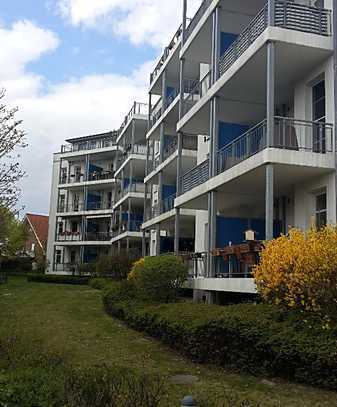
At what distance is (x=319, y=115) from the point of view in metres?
16.4

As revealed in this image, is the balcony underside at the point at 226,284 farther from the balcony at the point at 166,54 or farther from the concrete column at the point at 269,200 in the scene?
the balcony at the point at 166,54

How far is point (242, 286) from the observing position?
1552cm

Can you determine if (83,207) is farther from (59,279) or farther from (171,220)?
(171,220)

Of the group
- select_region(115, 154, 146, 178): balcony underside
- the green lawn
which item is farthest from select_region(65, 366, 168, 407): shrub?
select_region(115, 154, 146, 178): balcony underside

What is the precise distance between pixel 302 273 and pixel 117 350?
510 cm

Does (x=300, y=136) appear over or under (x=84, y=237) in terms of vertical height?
over

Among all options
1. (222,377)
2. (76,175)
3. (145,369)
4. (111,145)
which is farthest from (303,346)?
(76,175)

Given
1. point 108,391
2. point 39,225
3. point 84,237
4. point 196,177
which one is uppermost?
point 39,225

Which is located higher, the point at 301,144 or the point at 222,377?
the point at 301,144

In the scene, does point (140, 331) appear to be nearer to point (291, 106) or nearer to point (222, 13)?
point (291, 106)

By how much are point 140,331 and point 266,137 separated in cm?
659

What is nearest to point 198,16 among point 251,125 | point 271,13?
point 251,125

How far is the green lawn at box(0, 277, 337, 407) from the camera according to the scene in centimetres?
841

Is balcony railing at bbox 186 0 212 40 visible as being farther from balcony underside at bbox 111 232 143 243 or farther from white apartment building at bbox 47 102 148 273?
white apartment building at bbox 47 102 148 273
